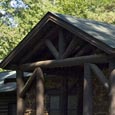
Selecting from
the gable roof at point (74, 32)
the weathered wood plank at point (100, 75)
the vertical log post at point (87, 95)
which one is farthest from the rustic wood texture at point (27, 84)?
the weathered wood plank at point (100, 75)

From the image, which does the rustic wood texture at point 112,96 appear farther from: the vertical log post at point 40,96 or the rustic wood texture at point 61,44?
the vertical log post at point 40,96

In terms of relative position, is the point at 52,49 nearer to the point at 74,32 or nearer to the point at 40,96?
the point at 74,32

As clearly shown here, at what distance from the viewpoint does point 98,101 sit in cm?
1553

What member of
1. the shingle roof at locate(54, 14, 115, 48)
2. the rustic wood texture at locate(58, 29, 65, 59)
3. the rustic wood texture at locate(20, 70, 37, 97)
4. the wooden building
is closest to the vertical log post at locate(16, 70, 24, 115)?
the wooden building

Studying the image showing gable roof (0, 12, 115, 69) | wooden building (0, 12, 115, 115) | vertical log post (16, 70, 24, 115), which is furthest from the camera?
vertical log post (16, 70, 24, 115)

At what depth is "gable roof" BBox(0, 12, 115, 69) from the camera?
11977 mm

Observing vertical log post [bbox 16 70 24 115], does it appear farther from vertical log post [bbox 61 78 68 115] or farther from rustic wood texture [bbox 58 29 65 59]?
rustic wood texture [bbox 58 29 65 59]

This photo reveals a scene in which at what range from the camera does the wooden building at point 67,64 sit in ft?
40.2

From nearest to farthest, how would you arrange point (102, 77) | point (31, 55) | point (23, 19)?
point (102, 77), point (31, 55), point (23, 19)

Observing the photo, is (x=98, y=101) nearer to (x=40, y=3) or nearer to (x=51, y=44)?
(x=51, y=44)

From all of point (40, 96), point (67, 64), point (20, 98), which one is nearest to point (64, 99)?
point (20, 98)

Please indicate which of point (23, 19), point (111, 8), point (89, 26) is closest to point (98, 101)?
point (89, 26)

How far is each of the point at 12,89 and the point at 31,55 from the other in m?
4.74

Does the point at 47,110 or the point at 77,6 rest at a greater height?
the point at 77,6
